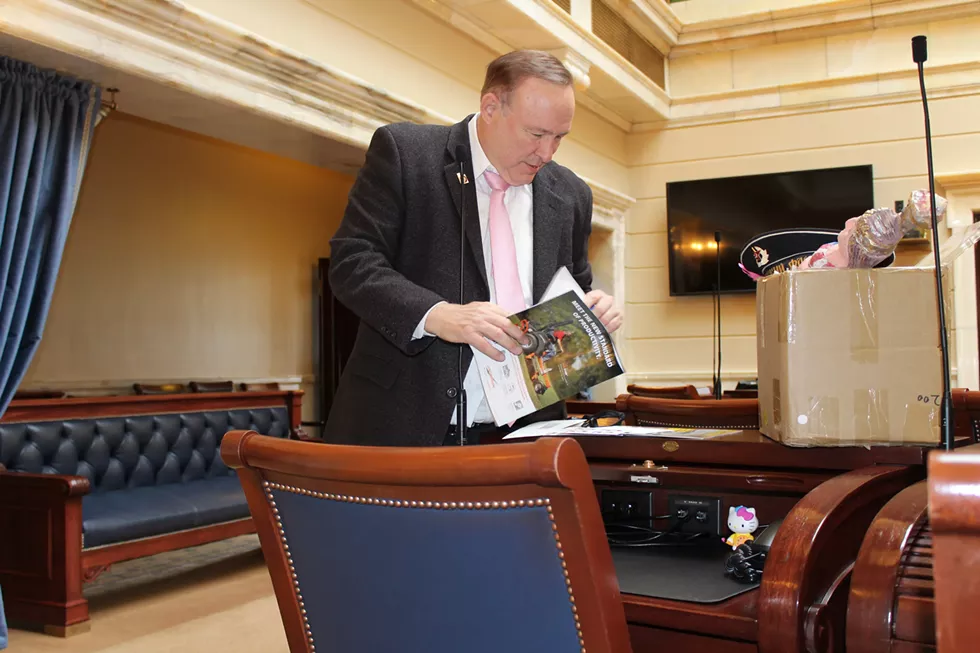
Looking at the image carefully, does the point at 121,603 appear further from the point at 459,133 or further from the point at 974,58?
the point at 974,58

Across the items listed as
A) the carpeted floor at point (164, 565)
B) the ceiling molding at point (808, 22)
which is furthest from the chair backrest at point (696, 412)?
the ceiling molding at point (808, 22)

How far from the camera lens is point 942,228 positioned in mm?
6223

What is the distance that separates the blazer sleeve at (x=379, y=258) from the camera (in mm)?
1427

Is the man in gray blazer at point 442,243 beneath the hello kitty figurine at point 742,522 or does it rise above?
above

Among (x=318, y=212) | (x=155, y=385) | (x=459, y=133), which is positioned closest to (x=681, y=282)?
(x=318, y=212)

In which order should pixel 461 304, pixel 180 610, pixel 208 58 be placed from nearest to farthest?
pixel 461 304 < pixel 208 58 < pixel 180 610

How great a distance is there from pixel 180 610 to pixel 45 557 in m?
0.62

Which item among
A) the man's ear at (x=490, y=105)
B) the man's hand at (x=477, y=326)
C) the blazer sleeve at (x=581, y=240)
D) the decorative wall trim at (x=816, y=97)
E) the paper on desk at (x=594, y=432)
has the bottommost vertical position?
the paper on desk at (x=594, y=432)

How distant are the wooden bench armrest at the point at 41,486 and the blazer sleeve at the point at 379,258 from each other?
9.13 feet

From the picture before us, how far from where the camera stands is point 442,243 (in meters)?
1.58

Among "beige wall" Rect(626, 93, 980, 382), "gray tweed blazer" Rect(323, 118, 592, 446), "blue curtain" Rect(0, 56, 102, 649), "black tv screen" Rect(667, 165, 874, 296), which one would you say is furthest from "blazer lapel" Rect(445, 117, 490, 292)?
"beige wall" Rect(626, 93, 980, 382)

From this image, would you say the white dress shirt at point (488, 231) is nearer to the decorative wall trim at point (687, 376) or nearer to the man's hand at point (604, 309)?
the man's hand at point (604, 309)

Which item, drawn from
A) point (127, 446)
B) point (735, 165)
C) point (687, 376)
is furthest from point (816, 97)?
point (127, 446)

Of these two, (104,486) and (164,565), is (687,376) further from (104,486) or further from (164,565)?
(104,486)
